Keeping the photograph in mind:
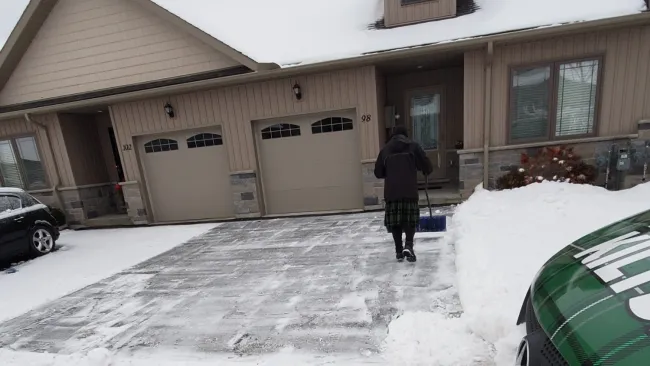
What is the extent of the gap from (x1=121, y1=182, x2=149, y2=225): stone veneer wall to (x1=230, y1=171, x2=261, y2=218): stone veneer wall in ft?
8.32

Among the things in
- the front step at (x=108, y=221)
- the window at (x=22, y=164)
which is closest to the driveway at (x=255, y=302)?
→ the front step at (x=108, y=221)

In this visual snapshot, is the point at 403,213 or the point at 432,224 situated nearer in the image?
the point at 403,213

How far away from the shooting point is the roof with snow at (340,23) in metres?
5.65

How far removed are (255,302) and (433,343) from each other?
1.96 metres

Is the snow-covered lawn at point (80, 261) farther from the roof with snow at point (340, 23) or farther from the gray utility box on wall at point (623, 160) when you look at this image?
the gray utility box on wall at point (623, 160)

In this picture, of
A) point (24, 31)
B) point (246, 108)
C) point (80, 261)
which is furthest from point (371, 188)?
point (24, 31)

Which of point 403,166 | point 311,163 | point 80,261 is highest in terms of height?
point 403,166

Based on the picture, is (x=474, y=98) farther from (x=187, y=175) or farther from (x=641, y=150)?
(x=187, y=175)

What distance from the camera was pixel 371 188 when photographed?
6.71 metres

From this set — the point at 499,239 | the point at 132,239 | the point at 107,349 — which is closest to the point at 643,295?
the point at 499,239

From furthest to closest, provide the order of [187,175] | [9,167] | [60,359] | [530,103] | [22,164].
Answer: [9,167] → [22,164] → [187,175] → [530,103] → [60,359]

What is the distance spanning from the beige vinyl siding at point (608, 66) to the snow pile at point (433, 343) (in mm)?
4857

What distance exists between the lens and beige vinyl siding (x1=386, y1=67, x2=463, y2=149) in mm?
7285

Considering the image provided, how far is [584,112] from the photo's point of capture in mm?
5852
